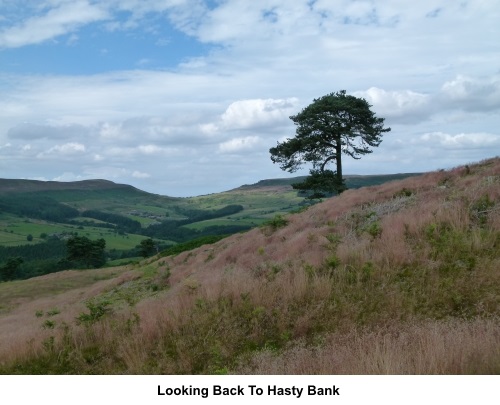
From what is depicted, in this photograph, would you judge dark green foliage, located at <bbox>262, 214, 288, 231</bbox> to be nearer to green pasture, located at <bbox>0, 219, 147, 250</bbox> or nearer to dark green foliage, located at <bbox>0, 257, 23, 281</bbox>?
dark green foliage, located at <bbox>0, 257, 23, 281</bbox>

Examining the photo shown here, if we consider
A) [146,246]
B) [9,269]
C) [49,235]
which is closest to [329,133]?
[146,246]

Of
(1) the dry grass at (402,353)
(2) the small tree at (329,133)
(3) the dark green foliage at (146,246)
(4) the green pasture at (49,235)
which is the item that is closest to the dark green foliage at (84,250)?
(3) the dark green foliage at (146,246)

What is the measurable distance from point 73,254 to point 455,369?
251 feet

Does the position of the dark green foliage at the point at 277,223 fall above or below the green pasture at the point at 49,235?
above

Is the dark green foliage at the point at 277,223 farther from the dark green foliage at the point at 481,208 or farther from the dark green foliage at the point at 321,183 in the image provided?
the dark green foliage at the point at 321,183

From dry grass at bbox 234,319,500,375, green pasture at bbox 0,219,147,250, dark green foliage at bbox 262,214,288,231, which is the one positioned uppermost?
dark green foliage at bbox 262,214,288,231

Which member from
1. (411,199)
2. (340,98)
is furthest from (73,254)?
(411,199)

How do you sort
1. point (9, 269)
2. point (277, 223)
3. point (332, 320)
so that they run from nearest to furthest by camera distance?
point (332, 320)
point (277, 223)
point (9, 269)

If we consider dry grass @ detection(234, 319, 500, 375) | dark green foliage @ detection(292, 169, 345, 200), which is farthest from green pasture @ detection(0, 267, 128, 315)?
dry grass @ detection(234, 319, 500, 375)

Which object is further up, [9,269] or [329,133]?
[329,133]

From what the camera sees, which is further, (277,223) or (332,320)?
(277,223)

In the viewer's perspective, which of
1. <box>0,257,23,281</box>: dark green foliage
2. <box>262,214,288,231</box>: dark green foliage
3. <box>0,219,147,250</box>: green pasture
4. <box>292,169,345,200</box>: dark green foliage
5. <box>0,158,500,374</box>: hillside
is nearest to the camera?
<box>0,158,500,374</box>: hillside

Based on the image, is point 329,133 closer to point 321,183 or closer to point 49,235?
point 321,183

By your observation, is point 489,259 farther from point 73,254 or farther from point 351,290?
point 73,254
